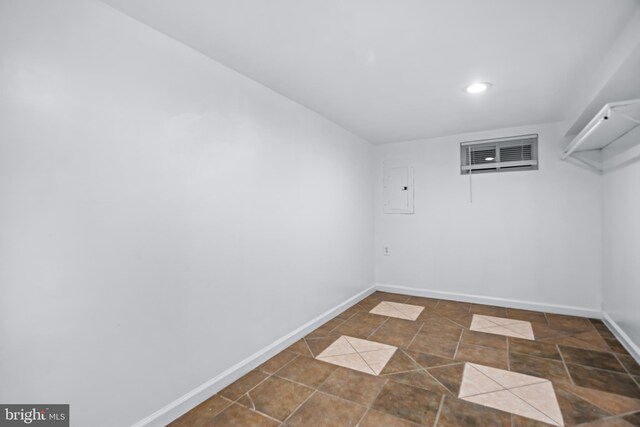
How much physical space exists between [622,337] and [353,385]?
261cm

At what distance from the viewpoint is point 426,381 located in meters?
2.29

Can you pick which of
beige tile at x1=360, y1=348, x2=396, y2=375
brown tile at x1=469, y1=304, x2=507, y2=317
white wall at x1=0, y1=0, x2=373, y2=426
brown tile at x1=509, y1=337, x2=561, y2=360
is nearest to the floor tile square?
white wall at x1=0, y1=0, x2=373, y2=426

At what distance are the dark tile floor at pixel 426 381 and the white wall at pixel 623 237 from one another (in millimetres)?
318

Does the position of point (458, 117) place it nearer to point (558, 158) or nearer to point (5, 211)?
point (558, 158)

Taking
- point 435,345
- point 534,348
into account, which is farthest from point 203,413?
point 534,348

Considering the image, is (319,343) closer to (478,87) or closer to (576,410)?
(576,410)

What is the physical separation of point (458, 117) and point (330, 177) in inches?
63.6

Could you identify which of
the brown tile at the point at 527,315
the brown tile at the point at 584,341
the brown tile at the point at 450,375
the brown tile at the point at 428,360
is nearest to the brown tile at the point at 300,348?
the brown tile at the point at 428,360

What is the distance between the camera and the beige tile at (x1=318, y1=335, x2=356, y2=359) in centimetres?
277

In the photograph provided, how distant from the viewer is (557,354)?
2703 mm

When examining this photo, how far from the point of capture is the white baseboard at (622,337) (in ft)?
8.41

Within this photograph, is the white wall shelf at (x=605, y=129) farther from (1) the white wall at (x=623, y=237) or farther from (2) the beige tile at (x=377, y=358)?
(2) the beige tile at (x=377, y=358)

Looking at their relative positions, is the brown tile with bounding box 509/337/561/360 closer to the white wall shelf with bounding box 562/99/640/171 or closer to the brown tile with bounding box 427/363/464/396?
the brown tile with bounding box 427/363/464/396

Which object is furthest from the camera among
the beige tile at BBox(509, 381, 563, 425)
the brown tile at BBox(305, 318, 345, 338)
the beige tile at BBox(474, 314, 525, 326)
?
the beige tile at BBox(474, 314, 525, 326)
